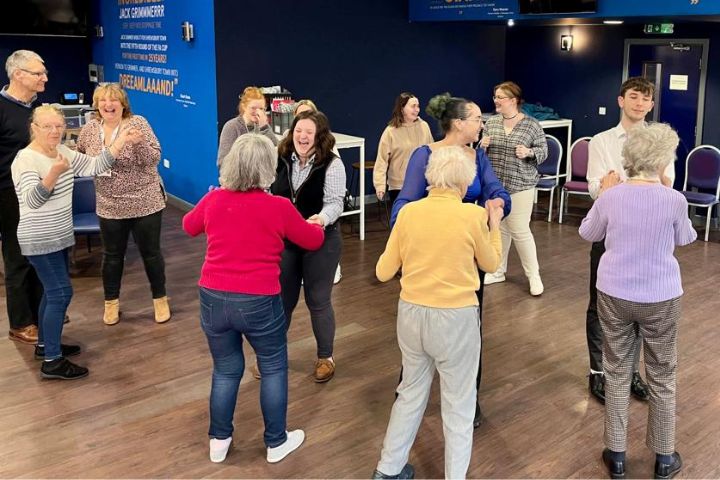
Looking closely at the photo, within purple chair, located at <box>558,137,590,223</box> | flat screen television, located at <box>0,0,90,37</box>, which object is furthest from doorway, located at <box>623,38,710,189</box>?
flat screen television, located at <box>0,0,90,37</box>

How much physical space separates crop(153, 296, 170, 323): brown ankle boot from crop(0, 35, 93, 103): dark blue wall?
5.78m

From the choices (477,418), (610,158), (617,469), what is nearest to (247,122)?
(610,158)

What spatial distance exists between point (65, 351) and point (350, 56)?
4758mm

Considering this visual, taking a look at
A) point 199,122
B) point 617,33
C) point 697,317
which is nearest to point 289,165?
point 697,317

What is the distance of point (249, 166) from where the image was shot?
2740mm

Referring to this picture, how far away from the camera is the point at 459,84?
8898 mm

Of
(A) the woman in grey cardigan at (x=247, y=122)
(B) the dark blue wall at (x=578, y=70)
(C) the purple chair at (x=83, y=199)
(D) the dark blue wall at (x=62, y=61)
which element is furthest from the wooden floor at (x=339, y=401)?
(D) the dark blue wall at (x=62, y=61)

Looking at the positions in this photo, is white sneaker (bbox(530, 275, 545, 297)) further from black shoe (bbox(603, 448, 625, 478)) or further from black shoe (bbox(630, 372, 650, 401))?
black shoe (bbox(603, 448, 625, 478))

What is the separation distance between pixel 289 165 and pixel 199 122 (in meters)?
4.08

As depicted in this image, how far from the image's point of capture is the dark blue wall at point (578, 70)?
8.55 meters

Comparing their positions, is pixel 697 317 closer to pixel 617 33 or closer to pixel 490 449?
pixel 490 449

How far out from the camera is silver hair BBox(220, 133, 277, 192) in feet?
Answer: 9.02

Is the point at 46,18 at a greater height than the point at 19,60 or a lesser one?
greater

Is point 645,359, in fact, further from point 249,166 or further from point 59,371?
point 59,371
